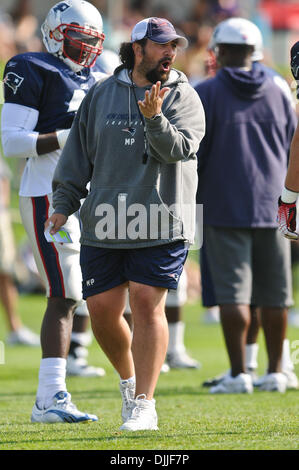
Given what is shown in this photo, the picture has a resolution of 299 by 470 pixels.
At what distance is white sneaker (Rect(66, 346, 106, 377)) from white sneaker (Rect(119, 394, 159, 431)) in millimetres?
3035

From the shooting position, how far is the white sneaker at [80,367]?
8148 millimetres

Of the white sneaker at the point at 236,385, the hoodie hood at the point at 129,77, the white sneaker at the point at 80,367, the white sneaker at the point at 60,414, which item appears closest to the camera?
the hoodie hood at the point at 129,77

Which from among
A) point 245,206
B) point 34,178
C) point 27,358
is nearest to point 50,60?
point 34,178

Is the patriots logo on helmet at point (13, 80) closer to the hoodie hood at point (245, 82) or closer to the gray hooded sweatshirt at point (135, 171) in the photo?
the gray hooded sweatshirt at point (135, 171)

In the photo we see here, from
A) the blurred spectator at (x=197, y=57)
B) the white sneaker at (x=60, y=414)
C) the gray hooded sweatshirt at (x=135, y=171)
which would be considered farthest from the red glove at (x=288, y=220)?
the blurred spectator at (x=197, y=57)

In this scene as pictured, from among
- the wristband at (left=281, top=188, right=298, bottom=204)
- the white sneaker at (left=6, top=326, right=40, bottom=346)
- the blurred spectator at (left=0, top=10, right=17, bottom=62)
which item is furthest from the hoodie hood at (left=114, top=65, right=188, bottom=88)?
the blurred spectator at (left=0, top=10, right=17, bottom=62)

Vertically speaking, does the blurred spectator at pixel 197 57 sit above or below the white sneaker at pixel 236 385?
above

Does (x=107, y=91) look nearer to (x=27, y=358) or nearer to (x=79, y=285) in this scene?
(x=79, y=285)

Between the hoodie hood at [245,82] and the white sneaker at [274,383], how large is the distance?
6.34 feet

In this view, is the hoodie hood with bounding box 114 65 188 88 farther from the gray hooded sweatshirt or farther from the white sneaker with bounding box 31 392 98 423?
the white sneaker with bounding box 31 392 98 423

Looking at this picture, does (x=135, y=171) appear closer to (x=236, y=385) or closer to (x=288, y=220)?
(x=288, y=220)

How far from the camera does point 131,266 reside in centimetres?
520

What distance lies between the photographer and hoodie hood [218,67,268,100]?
7.18 m
